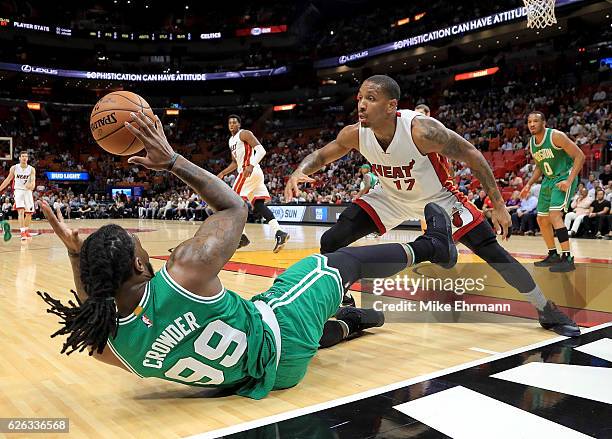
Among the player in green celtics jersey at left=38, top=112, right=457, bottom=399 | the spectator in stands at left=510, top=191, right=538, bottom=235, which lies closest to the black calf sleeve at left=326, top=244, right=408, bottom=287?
the player in green celtics jersey at left=38, top=112, right=457, bottom=399

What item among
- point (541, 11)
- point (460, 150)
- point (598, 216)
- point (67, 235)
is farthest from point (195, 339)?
point (598, 216)

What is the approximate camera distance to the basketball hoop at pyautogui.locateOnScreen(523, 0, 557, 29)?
771 centimetres

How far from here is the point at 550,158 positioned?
6.01 meters

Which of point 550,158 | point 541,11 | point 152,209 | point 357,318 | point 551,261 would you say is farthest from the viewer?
point 152,209

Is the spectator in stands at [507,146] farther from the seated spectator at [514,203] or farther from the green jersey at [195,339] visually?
the green jersey at [195,339]

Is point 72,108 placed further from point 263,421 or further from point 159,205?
point 263,421

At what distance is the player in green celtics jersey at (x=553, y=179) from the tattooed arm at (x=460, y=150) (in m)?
2.90

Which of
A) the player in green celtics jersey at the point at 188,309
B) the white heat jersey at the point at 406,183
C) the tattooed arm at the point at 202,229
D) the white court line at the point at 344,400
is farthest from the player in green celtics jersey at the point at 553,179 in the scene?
the tattooed arm at the point at 202,229

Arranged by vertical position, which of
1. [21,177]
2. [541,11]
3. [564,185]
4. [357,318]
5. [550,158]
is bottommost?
[357,318]

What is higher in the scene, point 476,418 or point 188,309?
point 188,309

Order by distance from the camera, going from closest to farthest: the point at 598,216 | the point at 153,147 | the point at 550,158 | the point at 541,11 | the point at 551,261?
the point at 153,147 → the point at 550,158 → the point at 551,261 → the point at 541,11 → the point at 598,216

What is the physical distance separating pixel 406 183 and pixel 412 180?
2.0 inches

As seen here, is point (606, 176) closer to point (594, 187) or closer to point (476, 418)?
point (594, 187)

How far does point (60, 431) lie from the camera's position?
1864 mm
